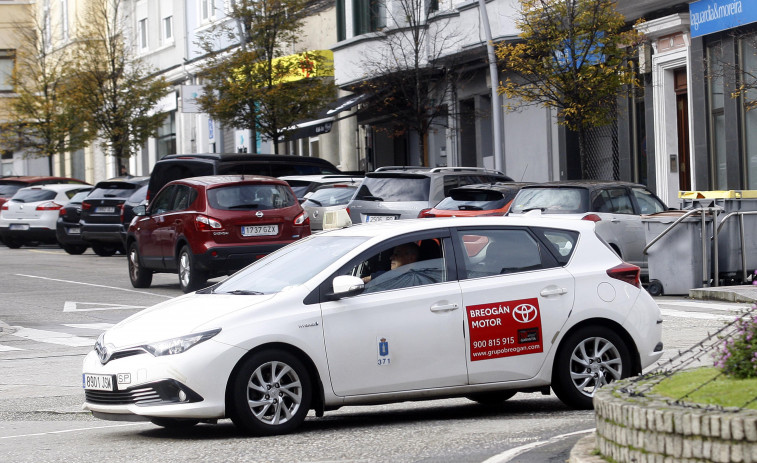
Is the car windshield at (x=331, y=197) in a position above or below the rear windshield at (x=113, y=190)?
below

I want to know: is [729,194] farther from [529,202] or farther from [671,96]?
[671,96]

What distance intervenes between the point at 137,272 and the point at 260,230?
344cm

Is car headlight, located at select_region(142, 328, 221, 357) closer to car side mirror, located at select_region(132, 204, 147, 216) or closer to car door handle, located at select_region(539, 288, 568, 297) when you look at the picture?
car door handle, located at select_region(539, 288, 568, 297)

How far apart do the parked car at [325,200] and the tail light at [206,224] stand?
528cm

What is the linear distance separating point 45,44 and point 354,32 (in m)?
27.0

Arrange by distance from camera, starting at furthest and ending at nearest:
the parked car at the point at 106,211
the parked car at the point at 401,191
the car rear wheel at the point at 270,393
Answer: the parked car at the point at 106,211 → the parked car at the point at 401,191 → the car rear wheel at the point at 270,393

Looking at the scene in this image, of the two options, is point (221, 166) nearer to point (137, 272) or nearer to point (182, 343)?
point (137, 272)

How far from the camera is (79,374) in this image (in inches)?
507

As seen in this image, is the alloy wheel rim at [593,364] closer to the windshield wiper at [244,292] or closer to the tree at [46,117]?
the windshield wiper at [244,292]

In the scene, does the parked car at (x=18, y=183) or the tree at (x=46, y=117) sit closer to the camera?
the parked car at (x=18, y=183)

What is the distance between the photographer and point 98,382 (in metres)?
8.83

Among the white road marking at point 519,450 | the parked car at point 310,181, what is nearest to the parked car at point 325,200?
the parked car at point 310,181

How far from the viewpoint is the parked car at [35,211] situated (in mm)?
34750

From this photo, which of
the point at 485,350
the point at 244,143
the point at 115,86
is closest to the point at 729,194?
the point at 485,350
